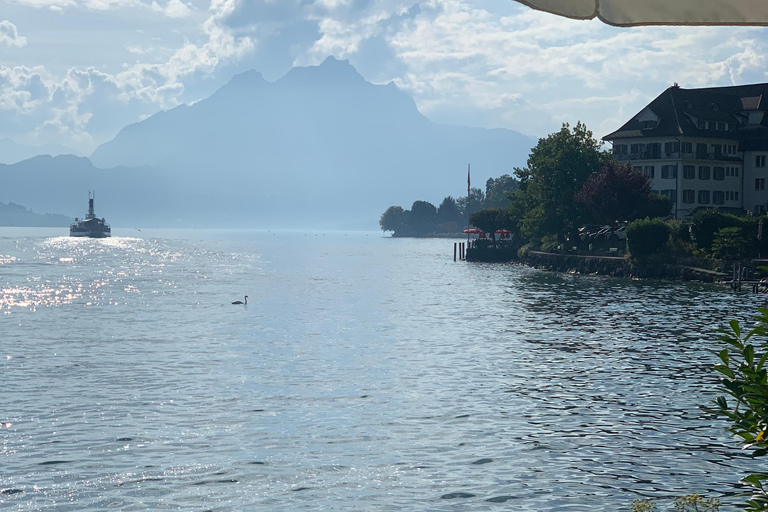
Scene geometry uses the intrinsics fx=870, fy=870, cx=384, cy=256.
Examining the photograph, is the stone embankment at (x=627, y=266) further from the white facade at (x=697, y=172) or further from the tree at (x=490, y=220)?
the tree at (x=490, y=220)

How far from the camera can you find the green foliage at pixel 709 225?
80.6 meters

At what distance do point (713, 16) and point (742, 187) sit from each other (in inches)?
4263

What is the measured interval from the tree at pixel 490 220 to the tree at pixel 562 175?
96.4 feet

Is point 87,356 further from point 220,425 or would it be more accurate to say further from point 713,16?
point 713,16

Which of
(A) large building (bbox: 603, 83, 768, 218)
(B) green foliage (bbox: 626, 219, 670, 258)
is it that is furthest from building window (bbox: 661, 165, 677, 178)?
(B) green foliage (bbox: 626, 219, 670, 258)

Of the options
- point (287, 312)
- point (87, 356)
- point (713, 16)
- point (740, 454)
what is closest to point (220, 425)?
point (740, 454)

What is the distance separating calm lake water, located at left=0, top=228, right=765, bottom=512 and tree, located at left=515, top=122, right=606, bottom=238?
49.6m

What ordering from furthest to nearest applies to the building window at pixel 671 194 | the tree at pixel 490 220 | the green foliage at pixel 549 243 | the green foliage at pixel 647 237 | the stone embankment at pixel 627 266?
1. the tree at pixel 490 220
2. the green foliage at pixel 549 243
3. the building window at pixel 671 194
4. the green foliage at pixel 647 237
5. the stone embankment at pixel 627 266

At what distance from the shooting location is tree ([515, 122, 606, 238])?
351 ft

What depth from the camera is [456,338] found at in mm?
44656

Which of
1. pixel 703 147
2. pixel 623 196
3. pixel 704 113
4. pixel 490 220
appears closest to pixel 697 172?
pixel 703 147

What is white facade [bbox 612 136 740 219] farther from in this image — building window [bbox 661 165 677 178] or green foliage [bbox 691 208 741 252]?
green foliage [bbox 691 208 741 252]

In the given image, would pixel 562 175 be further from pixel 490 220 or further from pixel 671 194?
pixel 490 220

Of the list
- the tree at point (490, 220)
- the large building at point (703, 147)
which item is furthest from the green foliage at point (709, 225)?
the tree at point (490, 220)
